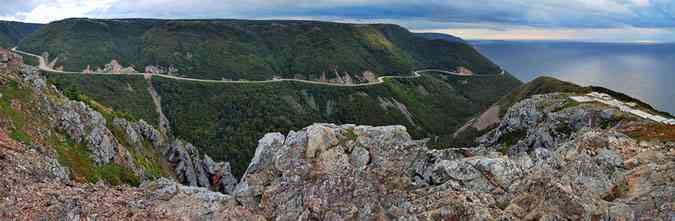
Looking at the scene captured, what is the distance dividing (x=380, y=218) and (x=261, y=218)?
9440 mm

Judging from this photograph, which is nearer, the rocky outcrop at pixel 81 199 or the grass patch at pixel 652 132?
the rocky outcrop at pixel 81 199

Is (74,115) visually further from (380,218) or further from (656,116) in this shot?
(656,116)

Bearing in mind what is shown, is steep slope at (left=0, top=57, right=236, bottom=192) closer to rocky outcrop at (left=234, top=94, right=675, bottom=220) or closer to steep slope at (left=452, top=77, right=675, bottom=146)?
rocky outcrop at (left=234, top=94, right=675, bottom=220)

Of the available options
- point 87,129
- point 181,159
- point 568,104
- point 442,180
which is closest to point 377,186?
point 442,180

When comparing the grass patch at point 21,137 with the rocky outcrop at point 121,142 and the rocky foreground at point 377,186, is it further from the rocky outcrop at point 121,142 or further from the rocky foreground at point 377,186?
the rocky outcrop at point 121,142

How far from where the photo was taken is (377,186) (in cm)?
4041

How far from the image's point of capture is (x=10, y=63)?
68875mm

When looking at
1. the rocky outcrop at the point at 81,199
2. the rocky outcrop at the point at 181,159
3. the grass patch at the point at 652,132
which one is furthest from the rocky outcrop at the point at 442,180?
the rocky outcrop at the point at 181,159

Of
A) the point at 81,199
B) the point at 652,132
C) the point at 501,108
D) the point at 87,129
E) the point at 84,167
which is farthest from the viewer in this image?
the point at 501,108

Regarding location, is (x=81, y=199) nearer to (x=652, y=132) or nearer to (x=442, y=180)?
(x=442, y=180)

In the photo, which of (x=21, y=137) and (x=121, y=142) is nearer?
(x=21, y=137)

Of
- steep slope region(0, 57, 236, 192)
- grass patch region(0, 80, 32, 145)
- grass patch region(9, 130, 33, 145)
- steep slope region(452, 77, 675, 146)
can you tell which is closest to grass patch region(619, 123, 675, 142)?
steep slope region(0, 57, 236, 192)

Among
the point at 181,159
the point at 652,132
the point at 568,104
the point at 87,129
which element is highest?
the point at 652,132

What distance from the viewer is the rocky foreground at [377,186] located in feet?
112
